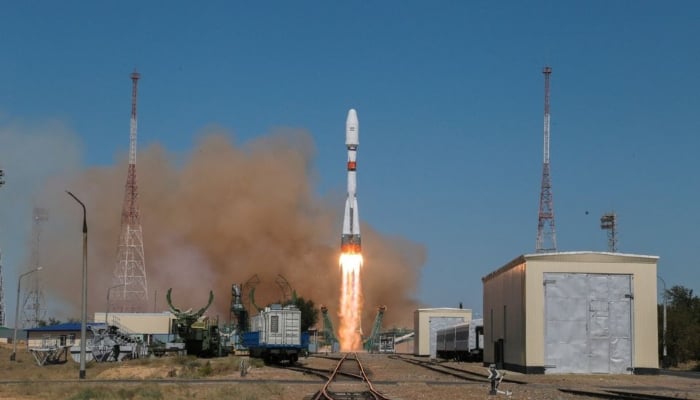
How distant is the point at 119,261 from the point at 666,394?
6608 cm

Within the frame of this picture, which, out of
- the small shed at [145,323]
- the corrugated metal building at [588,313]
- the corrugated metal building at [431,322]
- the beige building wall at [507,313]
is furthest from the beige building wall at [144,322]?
the corrugated metal building at [588,313]

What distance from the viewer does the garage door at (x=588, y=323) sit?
149 feet

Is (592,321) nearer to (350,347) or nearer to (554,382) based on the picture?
(554,382)

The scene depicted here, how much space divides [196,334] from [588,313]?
2831 cm

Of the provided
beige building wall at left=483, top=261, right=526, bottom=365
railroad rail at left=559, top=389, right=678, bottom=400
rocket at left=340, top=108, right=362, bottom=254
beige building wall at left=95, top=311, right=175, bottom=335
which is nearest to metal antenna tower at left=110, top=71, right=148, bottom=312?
beige building wall at left=95, top=311, right=175, bottom=335

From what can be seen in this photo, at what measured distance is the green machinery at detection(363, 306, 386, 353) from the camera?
109062 mm

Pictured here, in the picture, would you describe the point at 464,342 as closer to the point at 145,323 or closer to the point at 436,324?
the point at 436,324

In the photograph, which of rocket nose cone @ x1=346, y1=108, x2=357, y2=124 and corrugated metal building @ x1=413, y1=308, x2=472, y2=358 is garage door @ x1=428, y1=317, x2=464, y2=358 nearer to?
corrugated metal building @ x1=413, y1=308, x2=472, y2=358

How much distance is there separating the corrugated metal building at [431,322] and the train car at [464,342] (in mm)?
10007

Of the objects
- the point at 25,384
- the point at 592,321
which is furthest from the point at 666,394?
the point at 25,384

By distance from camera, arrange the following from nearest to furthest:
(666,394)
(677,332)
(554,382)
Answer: (666,394) → (554,382) → (677,332)

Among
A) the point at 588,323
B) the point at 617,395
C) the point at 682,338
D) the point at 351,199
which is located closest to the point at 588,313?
the point at 588,323

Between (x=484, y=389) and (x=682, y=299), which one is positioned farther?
(x=682, y=299)

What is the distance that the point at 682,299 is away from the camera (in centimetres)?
9369
